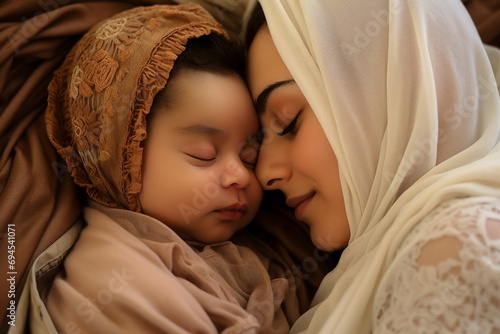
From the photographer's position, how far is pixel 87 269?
3.57 ft

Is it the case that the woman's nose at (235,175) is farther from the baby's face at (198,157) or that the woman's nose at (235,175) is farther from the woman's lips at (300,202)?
the woman's lips at (300,202)

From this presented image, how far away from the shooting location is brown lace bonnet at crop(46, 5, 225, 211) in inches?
46.4

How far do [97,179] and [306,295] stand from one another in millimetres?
578

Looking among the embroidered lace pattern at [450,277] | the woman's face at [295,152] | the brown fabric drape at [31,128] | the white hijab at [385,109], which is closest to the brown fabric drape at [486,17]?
the white hijab at [385,109]

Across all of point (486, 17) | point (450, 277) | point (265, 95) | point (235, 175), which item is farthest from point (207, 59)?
point (486, 17)

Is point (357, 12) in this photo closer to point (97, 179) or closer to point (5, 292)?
point (97, 179)

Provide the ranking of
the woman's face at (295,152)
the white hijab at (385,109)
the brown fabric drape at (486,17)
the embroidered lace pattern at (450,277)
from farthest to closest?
the brown fabric drape at (486,17) < the woman's face at (295,152) < the white hijab at (385,109) < the embroidered lace pattern at (450,277)

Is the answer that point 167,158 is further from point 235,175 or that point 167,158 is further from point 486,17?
point 486,17

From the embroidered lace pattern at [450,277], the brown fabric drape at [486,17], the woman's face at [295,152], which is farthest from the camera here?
the brown fabric drape at [486,17]

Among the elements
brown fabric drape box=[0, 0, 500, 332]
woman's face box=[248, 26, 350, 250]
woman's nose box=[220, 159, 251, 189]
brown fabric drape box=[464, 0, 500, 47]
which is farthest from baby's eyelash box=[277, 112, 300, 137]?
brown fabric drape box=[464, 0, 500, 47]

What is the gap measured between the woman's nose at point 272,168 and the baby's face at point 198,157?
0.12 ft

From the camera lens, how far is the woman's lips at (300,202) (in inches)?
48.5

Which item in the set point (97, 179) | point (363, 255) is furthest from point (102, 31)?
point (363, 255)

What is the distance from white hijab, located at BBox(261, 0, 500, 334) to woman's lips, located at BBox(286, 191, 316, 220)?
0.42ft
